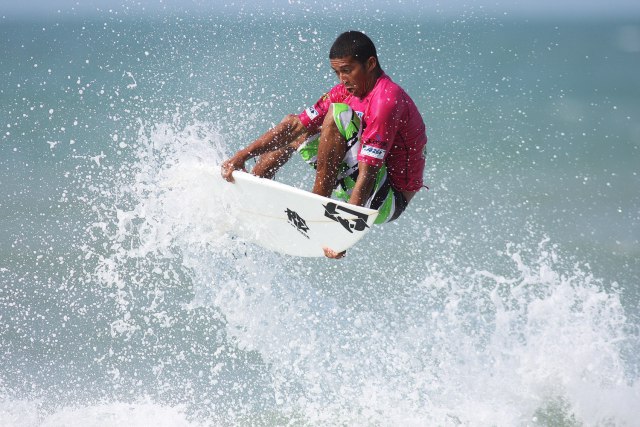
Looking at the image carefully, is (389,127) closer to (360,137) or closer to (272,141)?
(360,137)

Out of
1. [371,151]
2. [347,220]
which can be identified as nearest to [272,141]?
[347,220]

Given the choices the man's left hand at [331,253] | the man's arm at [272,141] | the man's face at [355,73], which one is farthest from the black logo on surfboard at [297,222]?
the man's face at [355,73]

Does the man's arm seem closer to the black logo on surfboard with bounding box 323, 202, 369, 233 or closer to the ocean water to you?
the ocean water

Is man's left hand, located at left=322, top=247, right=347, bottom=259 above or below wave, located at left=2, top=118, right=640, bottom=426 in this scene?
above

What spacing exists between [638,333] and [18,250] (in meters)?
6.75

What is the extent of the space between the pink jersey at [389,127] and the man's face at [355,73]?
0.06 metres

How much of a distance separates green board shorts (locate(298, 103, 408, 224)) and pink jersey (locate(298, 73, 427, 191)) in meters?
0.07

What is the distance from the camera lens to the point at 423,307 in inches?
304

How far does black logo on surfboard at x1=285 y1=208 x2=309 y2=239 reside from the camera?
552cm

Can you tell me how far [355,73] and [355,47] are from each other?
0.15m

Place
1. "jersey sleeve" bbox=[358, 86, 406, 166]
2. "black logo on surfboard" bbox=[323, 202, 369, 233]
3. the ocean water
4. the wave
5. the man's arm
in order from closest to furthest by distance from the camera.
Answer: "jersey sleeve" bbox=[358, 86, 406, 166], "black logo on surfboard" bbox=[323, 202, 369, 233], the man's arm, the wave, the ocean water

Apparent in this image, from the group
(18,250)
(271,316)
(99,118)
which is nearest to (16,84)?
(99,118)

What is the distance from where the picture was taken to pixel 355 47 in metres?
4.86

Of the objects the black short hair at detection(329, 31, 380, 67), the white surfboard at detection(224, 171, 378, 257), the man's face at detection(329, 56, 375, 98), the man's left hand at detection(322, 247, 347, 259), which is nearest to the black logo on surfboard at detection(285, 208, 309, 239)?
the white surfboard at detection(224, 171, 378, 257)
